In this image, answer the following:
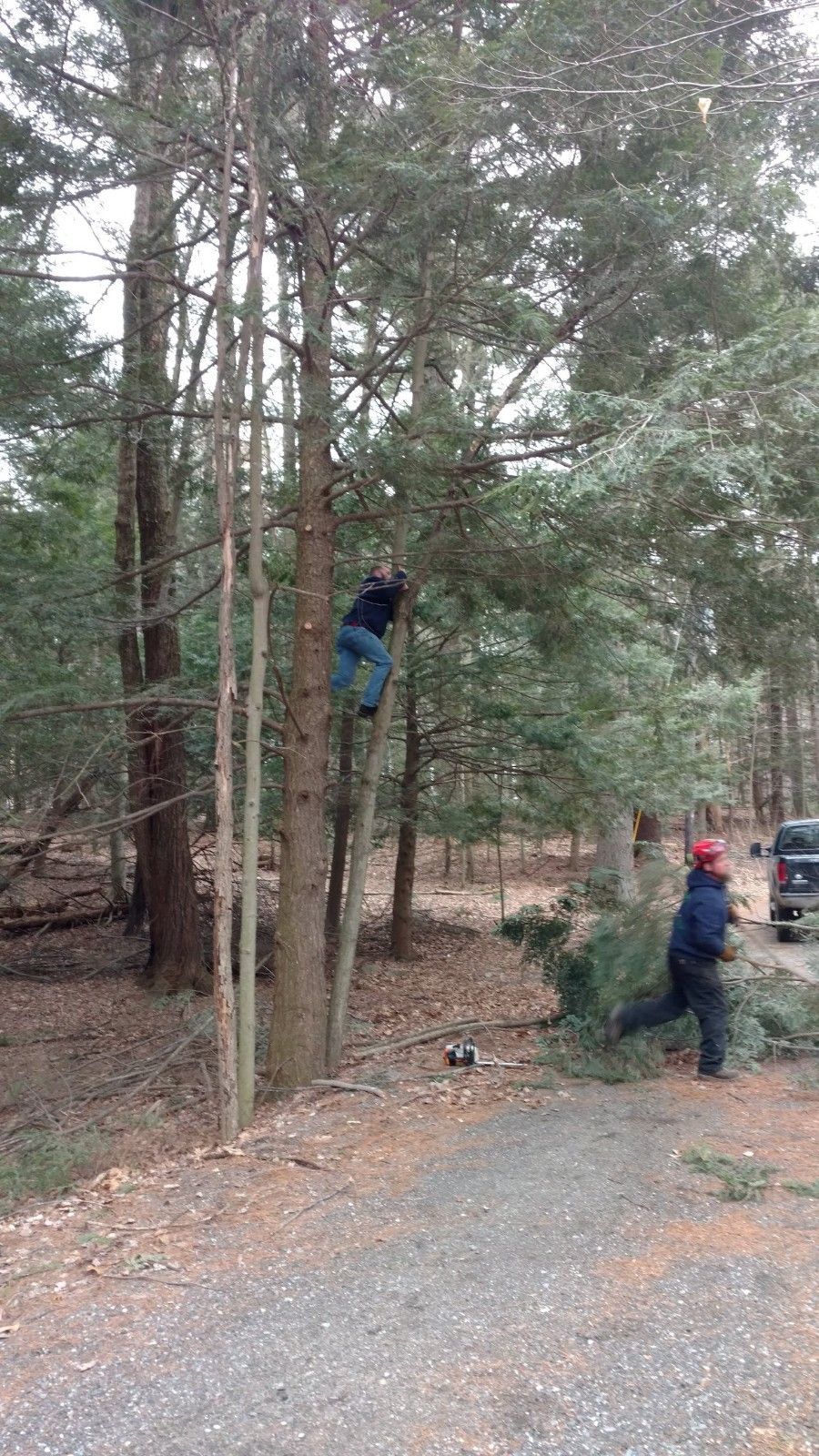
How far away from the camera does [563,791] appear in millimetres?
12805

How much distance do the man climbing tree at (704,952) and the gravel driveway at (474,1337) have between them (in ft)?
4.61

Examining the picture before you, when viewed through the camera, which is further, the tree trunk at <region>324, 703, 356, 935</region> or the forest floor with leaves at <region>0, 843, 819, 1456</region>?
the tree trunk at <region>324, 703, 356, 935</region>

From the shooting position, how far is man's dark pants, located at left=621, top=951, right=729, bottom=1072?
7078mm

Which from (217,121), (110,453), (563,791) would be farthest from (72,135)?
(563,791)

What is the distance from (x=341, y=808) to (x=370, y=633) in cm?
546

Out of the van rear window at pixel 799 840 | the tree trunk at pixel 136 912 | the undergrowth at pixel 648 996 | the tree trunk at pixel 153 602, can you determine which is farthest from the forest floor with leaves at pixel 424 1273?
the van rear window at pixel 799 840

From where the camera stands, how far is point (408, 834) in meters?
14.9

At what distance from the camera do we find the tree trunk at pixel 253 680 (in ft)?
24.3

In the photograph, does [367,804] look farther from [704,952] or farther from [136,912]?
[136,912]

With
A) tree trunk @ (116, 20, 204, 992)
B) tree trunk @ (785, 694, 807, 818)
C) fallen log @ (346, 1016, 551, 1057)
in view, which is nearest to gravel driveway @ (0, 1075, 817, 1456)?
fallen log @ (346, 1016, 551, 1057)

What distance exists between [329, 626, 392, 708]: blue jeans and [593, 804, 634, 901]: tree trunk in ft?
8.75

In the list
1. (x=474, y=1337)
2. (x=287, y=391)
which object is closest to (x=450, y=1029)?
(x=474, y=1337)

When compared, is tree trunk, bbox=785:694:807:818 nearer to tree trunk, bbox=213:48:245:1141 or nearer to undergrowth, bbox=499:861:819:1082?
undergrowth, bbox=499:861:819:1082

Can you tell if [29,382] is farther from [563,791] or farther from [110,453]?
[563,791]
